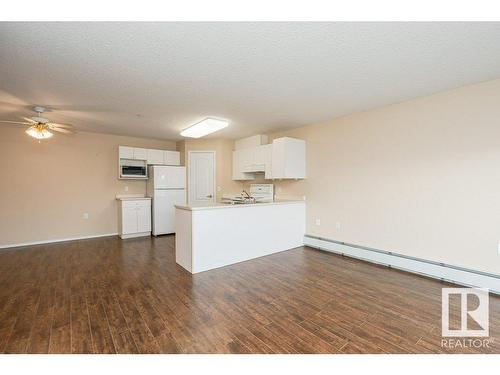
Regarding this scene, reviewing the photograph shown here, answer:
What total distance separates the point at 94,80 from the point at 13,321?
8.37ft

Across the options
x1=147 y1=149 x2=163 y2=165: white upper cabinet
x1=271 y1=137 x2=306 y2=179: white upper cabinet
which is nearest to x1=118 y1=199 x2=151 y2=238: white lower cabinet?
x1=147 y1=149 x2=163 y2=165: white upper cabinet

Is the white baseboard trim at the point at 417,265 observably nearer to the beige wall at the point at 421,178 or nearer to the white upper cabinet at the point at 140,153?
the beige wall at the point at 421,178

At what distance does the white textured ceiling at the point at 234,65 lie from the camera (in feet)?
5.86

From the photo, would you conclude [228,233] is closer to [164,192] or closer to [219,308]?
[219,308]

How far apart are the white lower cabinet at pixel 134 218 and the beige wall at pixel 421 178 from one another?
162 inches

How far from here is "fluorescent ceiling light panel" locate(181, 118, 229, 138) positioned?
14.1 ft

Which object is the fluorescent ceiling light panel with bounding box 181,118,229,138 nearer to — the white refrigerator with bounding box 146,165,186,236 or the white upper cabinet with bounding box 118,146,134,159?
the white refrigerator with bounding box 146,165,186,236

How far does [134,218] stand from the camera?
17.8ft

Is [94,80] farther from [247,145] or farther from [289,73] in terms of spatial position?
[247,145]

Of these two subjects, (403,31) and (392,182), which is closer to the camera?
(403,31)

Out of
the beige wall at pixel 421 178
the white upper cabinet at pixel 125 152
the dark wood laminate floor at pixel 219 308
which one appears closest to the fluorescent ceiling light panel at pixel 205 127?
the white upper cabinet at pixel 125 152

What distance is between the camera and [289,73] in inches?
97.8

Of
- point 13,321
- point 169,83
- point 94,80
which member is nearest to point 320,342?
point 13,321

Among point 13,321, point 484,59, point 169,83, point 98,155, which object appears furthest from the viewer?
point 98,155
